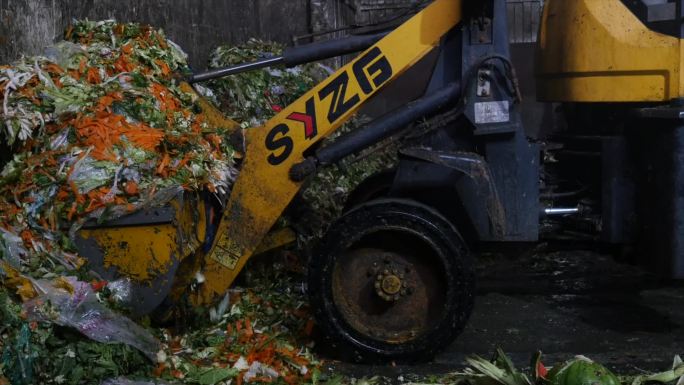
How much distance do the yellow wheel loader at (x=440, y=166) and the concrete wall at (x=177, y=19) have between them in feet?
3.68

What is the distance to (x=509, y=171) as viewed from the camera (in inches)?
227

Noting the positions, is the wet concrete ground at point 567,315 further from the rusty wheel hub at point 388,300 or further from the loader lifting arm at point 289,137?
the loader lifting arm at point 289,137

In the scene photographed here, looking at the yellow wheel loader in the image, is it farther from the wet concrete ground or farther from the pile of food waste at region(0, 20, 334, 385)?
the wet concrete ground

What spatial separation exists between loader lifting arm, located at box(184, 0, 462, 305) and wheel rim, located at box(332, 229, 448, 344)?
54cm

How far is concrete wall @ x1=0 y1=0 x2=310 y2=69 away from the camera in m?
5.69

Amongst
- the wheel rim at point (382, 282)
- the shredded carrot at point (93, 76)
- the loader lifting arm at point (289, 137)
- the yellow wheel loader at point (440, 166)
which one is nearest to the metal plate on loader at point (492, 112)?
the yellow wheel loader at point (440, 166)

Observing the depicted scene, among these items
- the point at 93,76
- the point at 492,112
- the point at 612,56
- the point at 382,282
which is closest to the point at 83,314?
the point at 93,76

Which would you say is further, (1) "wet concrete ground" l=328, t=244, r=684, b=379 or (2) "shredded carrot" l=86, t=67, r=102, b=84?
(1) "wet concrete ground" l=328, t=244, r=684, b=379

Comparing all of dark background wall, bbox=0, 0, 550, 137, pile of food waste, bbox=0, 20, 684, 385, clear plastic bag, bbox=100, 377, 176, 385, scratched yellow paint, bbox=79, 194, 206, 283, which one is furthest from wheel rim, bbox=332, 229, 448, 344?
dark background wall, bbox=0, 0, 550, 137

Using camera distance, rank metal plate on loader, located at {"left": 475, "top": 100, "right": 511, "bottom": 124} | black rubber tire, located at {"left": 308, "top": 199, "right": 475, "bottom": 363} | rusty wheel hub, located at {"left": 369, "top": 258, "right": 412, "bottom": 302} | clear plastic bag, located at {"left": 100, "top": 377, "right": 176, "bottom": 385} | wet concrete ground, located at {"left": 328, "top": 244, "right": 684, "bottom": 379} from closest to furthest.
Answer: clear plastic bag, located at {"left": 100, "top": 377, "right": 176, "bottom": 385} → black rubber tire, located at {"left": 308, "top": 199, "right": 475, "bottom": 363} → rusty wheel hub, located at {"left": 369, "top": 258, "right": 412, "bottom": 302} → metal plate on loader, located at {"left": 475, "top": 100, "right": 511, "bottom": 124} → wet concrete ground, located at {"left": 328, "top": 244, "right": 684, "bottom": 379}

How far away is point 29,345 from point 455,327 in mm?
2410

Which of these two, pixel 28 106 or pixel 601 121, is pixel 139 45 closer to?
pixel 28 106

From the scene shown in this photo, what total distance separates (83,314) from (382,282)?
1830mm

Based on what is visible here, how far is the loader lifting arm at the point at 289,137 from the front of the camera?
5621mm
